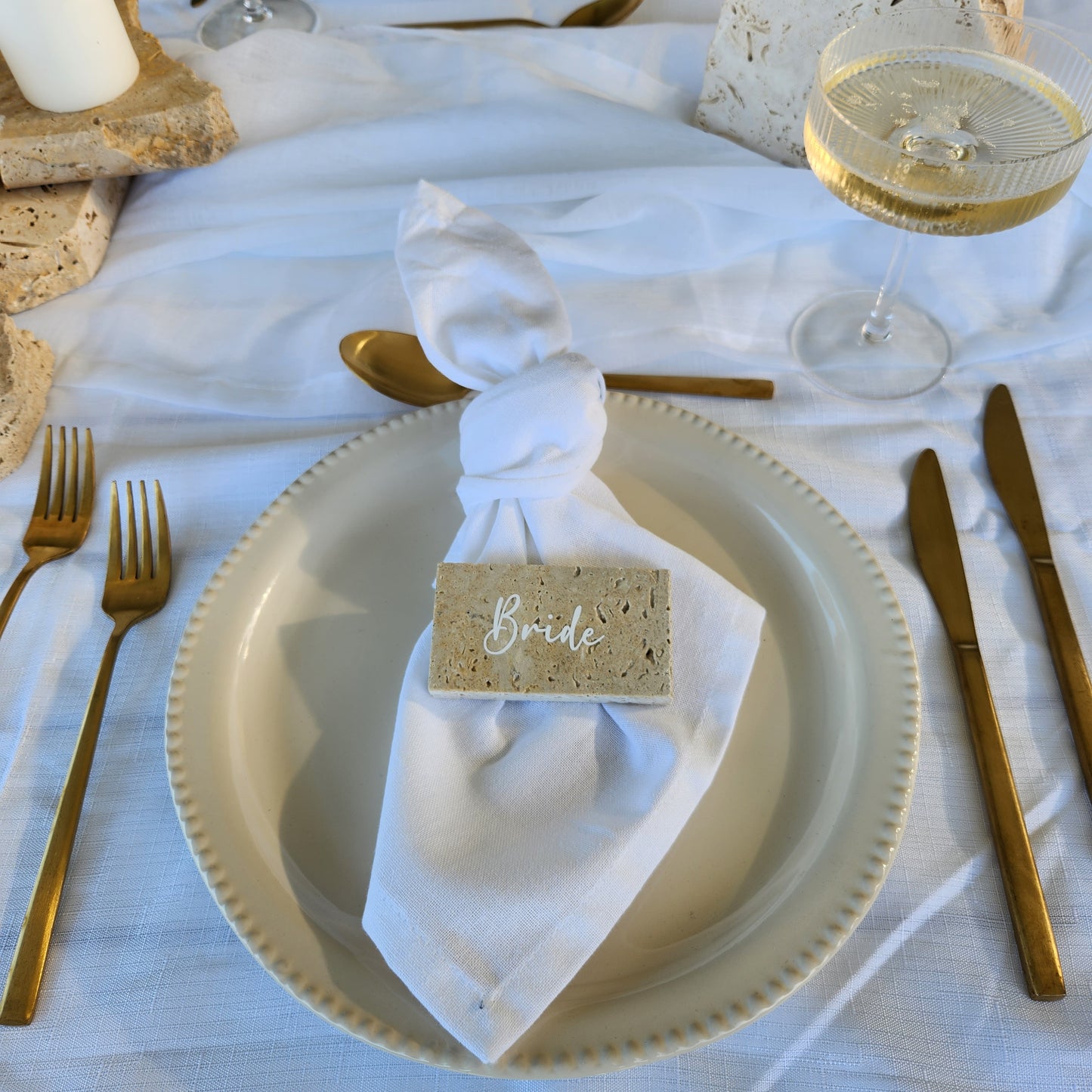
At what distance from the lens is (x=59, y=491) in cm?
73

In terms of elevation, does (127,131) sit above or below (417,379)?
above

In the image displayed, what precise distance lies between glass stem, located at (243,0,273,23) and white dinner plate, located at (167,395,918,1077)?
70 centimetres

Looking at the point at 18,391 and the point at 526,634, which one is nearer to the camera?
the point at 526,634

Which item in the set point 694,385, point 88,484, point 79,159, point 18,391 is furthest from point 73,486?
point 694,385

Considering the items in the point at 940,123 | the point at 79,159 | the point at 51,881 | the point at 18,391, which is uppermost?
the point at 940,123

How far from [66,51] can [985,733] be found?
0.96 meters

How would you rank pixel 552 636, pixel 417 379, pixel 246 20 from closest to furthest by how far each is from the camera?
pixel 552 636 → pixel 417 379 → pixel 246 20

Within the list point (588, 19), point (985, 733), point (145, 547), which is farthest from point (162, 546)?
point (588, 19)

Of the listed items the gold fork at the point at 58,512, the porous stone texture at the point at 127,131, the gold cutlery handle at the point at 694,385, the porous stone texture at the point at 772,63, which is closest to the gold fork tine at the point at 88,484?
the gold fork at the point at 58,512

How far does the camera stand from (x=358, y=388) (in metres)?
0.82

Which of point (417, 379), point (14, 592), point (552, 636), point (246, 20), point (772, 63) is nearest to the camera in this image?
point (552, 636)

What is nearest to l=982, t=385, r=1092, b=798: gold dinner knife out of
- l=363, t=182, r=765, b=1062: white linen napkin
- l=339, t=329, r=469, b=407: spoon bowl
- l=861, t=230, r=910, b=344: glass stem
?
l=861, t=230, r=910, b=344: glass stem

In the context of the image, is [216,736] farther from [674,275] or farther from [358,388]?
[674,275]

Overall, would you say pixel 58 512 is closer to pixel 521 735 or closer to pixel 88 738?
pixel 88 738
